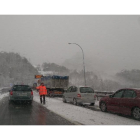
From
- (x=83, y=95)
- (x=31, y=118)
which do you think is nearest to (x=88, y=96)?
(x=83, y=95)

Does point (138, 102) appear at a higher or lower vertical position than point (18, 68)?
lower

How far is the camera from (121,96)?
1004 cm

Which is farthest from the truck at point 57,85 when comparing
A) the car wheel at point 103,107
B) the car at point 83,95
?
the car wheel at point 103,107

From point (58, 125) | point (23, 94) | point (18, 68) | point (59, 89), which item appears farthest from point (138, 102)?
point (18, 68)

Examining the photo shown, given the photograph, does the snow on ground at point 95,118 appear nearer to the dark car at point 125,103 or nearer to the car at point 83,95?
the dark car at point 125,103

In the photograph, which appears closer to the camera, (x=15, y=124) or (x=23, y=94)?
(x=15, y=124)

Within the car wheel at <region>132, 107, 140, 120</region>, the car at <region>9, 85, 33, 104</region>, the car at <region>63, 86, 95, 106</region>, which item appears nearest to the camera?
the car wheel at <region>132, 107, 140, 120</region>

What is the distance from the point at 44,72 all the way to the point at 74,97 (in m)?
72.1

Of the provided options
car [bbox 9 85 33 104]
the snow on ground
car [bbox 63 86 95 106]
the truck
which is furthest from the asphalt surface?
the truck

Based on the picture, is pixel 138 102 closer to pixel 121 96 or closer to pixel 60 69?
pixel 121 96

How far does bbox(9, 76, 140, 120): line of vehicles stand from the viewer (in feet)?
29.7

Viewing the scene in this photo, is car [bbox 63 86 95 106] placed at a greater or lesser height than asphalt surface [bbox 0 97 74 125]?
greater

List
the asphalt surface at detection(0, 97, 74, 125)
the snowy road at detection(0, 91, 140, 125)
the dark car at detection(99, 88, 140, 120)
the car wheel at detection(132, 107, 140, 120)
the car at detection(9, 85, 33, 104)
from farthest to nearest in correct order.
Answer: the car at detection(9, 85, 33, 104), the dark car at detection(99, 88, 140, 120), the car wheel at detection(132, 107, 140, 120), the snowy road at detection(0, 91, 140, 125), the asphalt surface at detection(0, 97, 74, 125)

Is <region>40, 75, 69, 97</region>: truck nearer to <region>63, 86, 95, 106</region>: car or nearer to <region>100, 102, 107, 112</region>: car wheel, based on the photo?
<region>63, 86, 95, 106</region>: car
